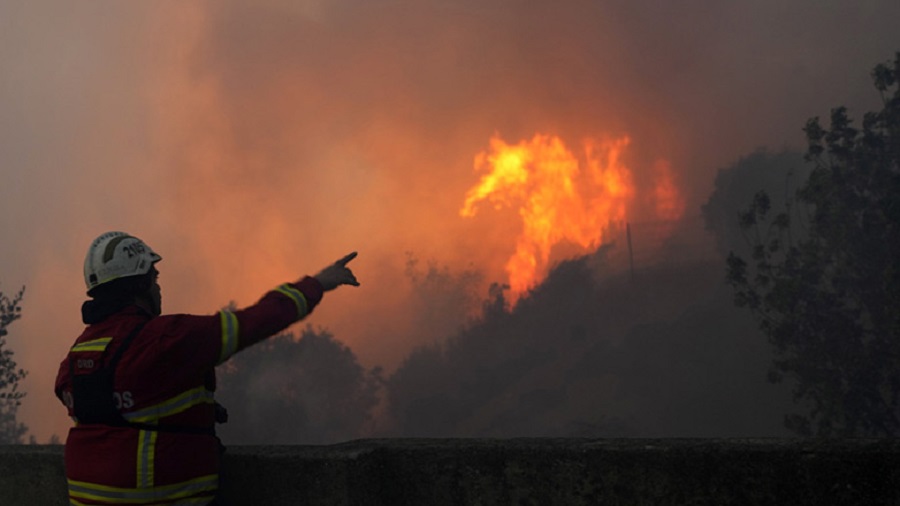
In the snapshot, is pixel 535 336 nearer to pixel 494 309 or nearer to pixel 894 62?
pixel 494 309

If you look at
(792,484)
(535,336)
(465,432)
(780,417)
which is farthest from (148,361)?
(535,336)

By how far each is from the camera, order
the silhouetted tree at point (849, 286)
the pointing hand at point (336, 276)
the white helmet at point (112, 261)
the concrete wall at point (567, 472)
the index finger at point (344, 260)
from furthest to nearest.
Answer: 1. the silhouetted tree at point (849, 286)
2. the index finger at point (344, 260)
3. the pointing hand at point (336, 276)
4. the white helmet at point (112, 261)
5. the concrete wall at point (567, 472)

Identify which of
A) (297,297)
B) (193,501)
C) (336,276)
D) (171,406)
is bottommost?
(193,501)

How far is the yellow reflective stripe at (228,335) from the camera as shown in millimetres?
2648

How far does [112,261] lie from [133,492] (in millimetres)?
938

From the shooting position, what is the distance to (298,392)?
107250 mm

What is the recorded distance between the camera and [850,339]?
2669 centimetres

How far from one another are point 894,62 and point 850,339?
32.9 feet

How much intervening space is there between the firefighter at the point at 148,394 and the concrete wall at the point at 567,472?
0.66 m

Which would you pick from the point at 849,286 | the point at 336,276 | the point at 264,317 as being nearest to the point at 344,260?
the point at 336,276

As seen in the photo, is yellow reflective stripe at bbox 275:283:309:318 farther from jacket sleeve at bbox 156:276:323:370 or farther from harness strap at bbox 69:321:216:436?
harness strap at bbox 69:321:216:436

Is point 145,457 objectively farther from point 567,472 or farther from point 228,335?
point 567,472

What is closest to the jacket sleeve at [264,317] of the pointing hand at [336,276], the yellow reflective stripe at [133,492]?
the pointing hand at [336,276]

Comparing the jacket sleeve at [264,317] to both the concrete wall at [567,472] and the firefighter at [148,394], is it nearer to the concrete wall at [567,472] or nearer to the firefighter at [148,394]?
the firefighter at [148,394]
